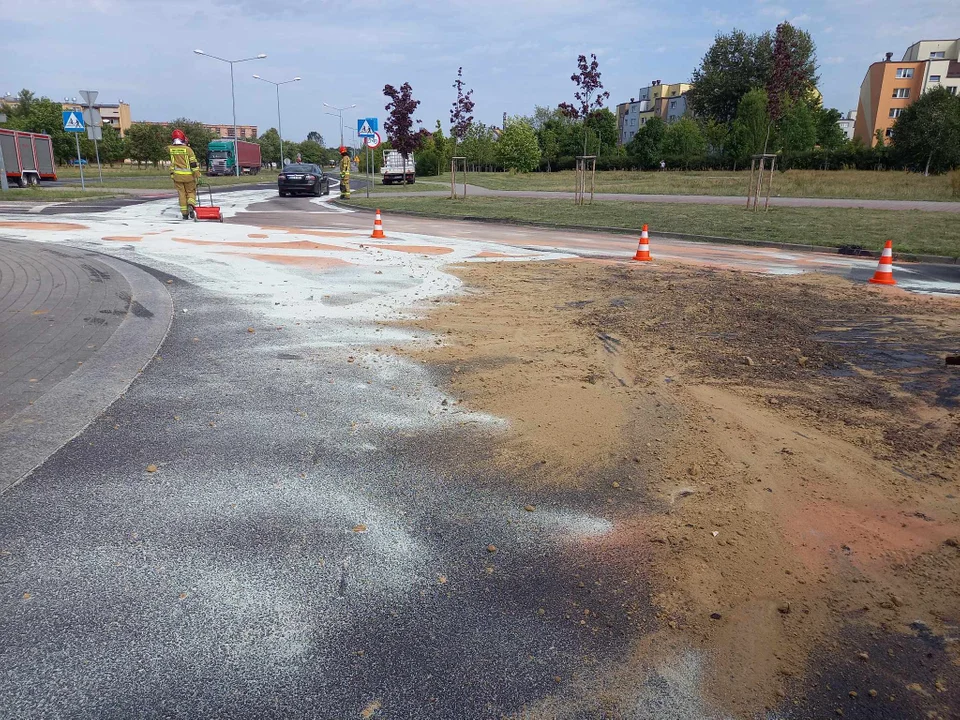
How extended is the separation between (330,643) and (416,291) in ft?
24.0

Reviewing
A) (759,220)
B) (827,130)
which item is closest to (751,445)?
(759,220)

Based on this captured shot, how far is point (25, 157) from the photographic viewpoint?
37750 mm

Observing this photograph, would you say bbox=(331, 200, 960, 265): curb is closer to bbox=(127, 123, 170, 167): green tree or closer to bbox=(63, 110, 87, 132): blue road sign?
bbox=(63, 110, 87, 132): blue road sign

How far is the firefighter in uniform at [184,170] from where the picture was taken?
17.5m

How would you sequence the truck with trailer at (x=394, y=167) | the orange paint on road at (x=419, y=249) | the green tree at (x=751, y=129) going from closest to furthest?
the orange paint on road at (x=419, y=249), the truck with trailer at (x=394, y=167), the green tree at (x=751, y=129)

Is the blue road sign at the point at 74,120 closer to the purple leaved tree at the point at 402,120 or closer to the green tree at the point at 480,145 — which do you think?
the purple leaved tree at the point at 402,120

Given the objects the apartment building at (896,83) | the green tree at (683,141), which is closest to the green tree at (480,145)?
the green tree at (683,141)

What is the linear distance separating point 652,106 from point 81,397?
151 m

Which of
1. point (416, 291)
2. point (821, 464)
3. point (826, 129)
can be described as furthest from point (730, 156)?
point (821, 464)

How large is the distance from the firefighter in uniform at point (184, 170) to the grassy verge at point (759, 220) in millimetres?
7865

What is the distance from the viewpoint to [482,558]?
3.25 m

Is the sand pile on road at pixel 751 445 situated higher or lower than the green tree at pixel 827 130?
lower

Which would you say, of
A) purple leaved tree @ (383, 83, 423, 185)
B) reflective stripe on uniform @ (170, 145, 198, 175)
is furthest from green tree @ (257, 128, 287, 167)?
reflective stripe on uniform @ (170, 145, 198, 175)

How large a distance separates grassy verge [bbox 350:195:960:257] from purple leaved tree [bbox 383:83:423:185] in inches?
391
